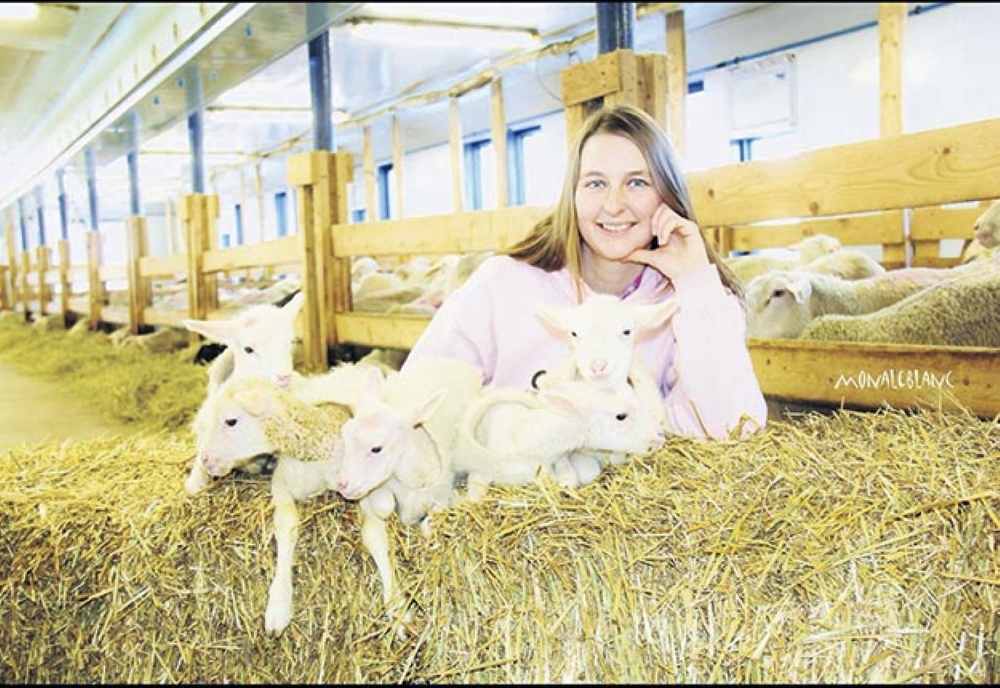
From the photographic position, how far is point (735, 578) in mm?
1686

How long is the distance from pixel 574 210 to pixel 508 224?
1.24m

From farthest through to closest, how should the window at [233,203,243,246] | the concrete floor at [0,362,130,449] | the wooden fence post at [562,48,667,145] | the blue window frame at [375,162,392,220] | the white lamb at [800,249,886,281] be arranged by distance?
the blue window frame at [375,162,392,220] < the window at [233,203,243,246] < the white lamb at [800,249,886,281] < the wooden fence post at [562,48,667,145] < the concrete floor at [0,362,130,449]

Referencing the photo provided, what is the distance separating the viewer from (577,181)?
110 inches

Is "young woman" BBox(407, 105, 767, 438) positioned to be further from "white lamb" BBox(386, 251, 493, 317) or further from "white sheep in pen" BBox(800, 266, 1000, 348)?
"white lamb" BBox(386, 251, 493, 317)

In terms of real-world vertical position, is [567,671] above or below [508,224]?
below

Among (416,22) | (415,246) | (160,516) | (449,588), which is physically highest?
(416,22)

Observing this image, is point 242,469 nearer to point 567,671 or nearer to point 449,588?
point 449,588

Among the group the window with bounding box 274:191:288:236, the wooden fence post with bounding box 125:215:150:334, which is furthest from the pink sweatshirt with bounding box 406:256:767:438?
the window with bounding box 274:191:288:236

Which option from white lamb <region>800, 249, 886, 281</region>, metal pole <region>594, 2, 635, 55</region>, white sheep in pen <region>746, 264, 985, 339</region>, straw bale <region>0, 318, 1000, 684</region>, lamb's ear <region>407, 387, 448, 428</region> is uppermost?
metal pole <region>594, 2, 635, 55</region>

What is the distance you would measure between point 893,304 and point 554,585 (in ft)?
8.80

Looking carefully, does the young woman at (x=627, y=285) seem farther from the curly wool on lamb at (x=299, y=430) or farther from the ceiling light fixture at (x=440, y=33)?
the ceiling light fixture at (x=440, y=33)

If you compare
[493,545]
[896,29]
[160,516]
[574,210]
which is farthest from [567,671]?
[896,29]

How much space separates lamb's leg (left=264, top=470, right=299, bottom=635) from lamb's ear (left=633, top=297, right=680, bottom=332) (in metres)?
1.02

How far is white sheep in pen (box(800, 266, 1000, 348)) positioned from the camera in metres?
3.07
